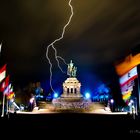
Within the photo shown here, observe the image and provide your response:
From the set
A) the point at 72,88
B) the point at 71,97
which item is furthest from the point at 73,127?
the point at 72,88

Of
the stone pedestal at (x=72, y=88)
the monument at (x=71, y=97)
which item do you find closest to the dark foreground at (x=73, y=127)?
the monument at (x=71, y=97)

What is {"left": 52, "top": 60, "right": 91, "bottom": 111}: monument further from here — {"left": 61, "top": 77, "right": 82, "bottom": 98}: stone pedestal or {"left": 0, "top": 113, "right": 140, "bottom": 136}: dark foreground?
{"left": 0, "top": 113, "right": 140, "bottom": 136}: dark foreground

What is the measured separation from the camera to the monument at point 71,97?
74875 mm

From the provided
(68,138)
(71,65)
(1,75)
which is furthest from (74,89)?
(68,138)

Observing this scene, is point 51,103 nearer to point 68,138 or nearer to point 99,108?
point 99,108

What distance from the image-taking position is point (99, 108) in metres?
72.0

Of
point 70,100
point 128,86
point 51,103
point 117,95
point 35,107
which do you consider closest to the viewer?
point 128,86

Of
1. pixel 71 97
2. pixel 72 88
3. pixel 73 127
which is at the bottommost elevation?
pixel 73 127

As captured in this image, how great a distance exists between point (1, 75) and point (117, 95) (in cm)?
5704

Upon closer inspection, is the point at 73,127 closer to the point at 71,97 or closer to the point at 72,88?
the point at 71,97

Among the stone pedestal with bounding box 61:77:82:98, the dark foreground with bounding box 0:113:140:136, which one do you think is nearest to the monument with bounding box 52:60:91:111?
the stone pedestal with bounding box 61:77:82:98

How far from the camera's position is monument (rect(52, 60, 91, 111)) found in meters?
74.9

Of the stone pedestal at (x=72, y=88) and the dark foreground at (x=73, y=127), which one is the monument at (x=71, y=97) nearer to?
the stone pedestal at (x=72, y=88)

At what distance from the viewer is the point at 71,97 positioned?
8625 cm
